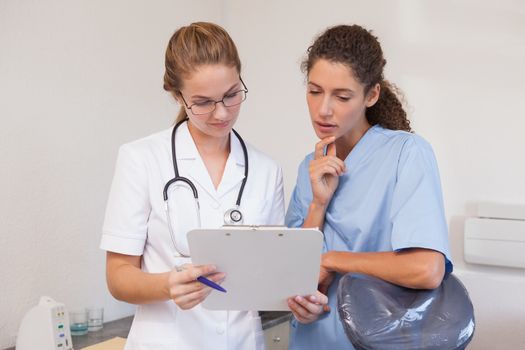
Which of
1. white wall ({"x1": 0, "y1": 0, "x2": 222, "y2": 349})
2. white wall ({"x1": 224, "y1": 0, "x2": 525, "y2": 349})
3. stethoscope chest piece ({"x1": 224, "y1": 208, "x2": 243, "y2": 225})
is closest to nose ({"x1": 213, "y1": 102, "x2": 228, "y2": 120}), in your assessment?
stethoscope chest piece ({"x1": 224, "y1": 208, "x2": 243, "y2": 225})

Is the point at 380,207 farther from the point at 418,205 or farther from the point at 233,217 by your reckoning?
the point at 233,217

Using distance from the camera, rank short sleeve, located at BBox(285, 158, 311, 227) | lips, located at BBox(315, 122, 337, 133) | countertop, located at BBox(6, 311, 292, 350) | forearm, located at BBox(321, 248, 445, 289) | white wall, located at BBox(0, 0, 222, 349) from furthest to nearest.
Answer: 1. countertop, located at BBox(6, 311, 292, 350)
2. white wall, located at BBox(0, 0, 222, 349)
3. short sleeve, located at BBox(285, 158, 311, 227)
4. lips, located at BBox(315, 122, 337, 133)
5. forearm, located at BBox(321, 248, 445, 289)

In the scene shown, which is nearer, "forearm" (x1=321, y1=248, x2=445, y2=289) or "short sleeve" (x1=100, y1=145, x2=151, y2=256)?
"forearm" (x1=321, y1=248, x2=445, y2=289)

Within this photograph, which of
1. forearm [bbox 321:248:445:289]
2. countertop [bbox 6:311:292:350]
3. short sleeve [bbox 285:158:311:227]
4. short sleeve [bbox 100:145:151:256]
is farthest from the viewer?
countertop [bbox 6:311:292:350]

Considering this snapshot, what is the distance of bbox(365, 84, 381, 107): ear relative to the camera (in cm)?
156

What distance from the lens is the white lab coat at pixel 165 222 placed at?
144 centimetres

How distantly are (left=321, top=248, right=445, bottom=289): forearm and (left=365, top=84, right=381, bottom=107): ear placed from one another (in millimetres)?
428

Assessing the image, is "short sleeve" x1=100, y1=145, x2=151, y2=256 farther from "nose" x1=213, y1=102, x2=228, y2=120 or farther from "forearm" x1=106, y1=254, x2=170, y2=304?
"nose" x1=213, y1=102, x2=228, y2=120

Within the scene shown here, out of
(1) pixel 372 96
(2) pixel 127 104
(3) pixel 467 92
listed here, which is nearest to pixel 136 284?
(1) pixel 372 96

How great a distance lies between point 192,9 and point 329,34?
1754 mm

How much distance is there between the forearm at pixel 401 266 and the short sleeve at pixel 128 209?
1.64 ft

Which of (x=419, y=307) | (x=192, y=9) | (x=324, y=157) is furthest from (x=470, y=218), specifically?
(x=192, y=9)

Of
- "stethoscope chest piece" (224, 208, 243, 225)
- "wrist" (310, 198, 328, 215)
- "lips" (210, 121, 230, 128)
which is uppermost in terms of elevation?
"lips" (210, 121, 230, 128)

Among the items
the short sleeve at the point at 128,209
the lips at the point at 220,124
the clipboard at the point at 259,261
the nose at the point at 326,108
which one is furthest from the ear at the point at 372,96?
the short sleeve at the point at 128,209
